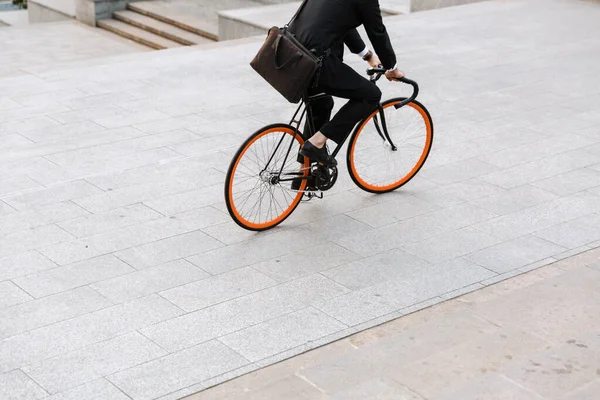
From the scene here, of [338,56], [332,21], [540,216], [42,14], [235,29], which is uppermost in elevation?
[332,21]

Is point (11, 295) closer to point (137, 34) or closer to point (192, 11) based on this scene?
point (137, 34)

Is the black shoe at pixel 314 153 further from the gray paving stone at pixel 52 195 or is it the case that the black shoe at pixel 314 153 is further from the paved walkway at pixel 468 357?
the gray paving stone at pixel 52 195

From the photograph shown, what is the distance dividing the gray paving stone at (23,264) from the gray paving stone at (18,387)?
44.4 inches

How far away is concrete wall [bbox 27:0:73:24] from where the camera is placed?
18.5 m

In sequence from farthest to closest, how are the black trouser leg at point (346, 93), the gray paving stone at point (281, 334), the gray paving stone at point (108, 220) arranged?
the gray paving stone at point (108, 220) < the black trouser leg at point (346, 93) < the gray paving stone at point (281, 334)

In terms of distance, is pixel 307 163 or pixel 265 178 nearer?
pixel 265 178

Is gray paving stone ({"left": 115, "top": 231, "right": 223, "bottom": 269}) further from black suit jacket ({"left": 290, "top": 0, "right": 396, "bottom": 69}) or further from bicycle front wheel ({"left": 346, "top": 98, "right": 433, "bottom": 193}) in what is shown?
black suit jacket ({"left": 290, "top": 0, "right": 396, "bottom": 69})

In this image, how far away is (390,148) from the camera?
7.05m

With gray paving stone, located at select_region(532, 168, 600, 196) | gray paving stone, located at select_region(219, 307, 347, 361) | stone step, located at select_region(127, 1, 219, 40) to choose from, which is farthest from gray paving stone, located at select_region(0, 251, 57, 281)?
stone step, located at select_region(127, 1, 219, 40)

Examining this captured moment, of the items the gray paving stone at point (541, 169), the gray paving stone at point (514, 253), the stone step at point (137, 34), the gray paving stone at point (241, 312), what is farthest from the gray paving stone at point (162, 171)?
the stone step at point (137, 34)

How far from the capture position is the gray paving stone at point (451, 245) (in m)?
6.18

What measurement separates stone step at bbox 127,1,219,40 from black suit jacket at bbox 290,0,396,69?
942 cm

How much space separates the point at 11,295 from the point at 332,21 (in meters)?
2.50

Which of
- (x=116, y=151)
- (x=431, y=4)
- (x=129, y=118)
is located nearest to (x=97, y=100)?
(x=129, y=118)
